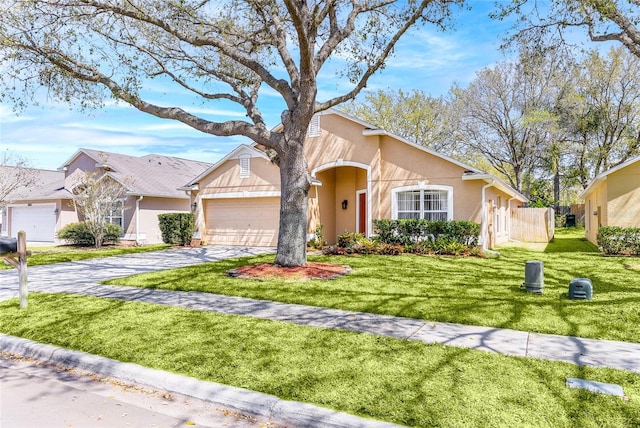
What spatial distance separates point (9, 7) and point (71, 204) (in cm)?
1636

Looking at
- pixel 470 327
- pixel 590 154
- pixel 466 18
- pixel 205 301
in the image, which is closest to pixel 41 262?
pixel 205 301

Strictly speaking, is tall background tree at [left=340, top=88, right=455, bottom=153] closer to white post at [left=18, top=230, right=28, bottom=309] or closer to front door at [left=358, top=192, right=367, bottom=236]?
front door at [left=358, top=192, right=367, bottom=236]

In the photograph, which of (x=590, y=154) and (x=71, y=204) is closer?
(x=71, y=204)

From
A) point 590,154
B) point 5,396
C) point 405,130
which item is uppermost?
point 405,130

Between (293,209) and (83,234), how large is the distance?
1490cm

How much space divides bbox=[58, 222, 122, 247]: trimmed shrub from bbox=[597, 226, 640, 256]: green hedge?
2131 cm

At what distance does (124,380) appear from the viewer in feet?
14.8

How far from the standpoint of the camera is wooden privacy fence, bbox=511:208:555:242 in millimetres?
22734

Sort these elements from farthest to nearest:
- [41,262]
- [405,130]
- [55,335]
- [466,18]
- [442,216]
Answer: [405,130]
[442,216]
[41,262]
[466,18]
[55,335]

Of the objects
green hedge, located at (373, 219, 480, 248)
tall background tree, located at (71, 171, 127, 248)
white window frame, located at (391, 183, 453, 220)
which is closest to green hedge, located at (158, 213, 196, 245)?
tall background tree, located at (71, 171, 127, 248)

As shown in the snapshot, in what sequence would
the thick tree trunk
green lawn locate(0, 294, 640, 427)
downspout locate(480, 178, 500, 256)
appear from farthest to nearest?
1. downspout locate(480, 178, 500, 256)
2. the thick tree trunk
3. green lawn locate(0, 294, 640, 427)

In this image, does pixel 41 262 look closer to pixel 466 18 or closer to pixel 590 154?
pixel 466 18

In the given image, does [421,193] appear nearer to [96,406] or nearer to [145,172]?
[96,406]

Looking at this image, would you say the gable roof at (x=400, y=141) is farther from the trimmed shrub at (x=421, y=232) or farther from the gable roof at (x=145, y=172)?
the gable roof at (x=145, y=172)
